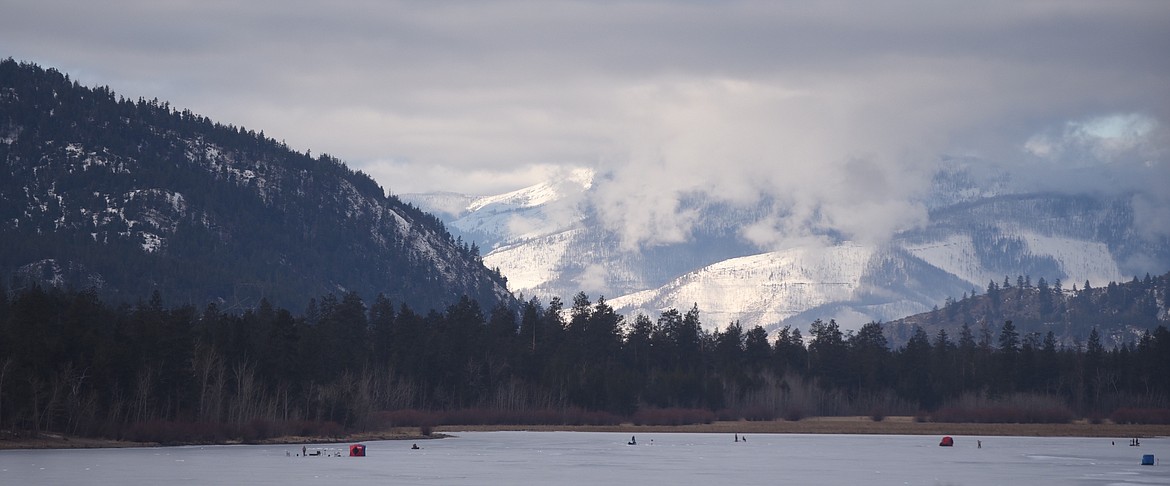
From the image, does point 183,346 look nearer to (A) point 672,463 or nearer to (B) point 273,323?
(B) point 273,323

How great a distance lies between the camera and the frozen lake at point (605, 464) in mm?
92688

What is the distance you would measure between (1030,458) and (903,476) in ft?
100.0

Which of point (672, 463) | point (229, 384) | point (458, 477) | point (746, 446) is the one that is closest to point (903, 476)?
point (672, 463)

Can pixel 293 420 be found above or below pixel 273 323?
below

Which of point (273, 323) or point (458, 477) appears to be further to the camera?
point (273, 323)

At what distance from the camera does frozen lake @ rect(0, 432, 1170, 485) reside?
9269 centimetres

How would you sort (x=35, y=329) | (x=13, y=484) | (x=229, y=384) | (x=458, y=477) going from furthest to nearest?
(x=229, y=384) → (x=35, y=329) → (x=458, y=477) → (x=13, y=484)

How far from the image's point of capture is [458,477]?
94.1 m

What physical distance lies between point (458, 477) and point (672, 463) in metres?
24.8

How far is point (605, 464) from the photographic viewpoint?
4409 inches

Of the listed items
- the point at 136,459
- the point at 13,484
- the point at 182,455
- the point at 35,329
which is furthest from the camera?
the point at 35,329

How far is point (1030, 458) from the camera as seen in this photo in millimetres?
123438

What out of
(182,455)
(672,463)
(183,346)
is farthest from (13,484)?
(183,346)

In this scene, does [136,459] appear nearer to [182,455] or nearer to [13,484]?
[182,455]
